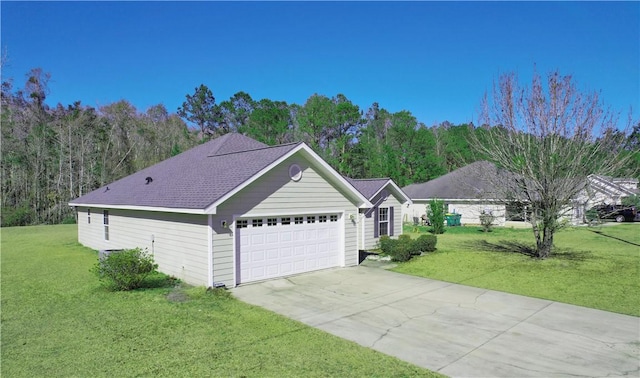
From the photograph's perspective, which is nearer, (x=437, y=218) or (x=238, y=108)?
(x=437, y=218)

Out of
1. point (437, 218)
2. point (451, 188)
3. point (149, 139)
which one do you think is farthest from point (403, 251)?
point (149, 139)

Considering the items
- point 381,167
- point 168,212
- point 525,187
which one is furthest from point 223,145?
point 381,167

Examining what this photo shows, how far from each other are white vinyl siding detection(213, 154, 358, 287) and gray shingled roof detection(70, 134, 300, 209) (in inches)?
19.4

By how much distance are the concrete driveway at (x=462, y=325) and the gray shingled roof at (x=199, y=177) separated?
317cm

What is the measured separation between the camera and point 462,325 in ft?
27.7

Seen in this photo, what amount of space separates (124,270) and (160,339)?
14.0 feet

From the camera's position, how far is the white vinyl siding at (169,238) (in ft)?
38.3

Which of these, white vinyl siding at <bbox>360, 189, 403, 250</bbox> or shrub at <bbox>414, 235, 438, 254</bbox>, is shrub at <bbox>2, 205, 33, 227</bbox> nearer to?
white vinyl siding at <bbox>360, 189, 403, 250</bbox>

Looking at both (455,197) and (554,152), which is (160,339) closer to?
(554,152)

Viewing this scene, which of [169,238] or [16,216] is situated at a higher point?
[169,238]

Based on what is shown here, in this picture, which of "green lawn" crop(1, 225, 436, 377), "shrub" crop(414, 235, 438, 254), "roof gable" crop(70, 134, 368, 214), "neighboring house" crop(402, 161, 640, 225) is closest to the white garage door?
"roof gable" crop(70, 134, 368, 214)

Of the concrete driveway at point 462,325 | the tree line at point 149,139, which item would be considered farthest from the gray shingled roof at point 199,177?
the tree line at point 149,139

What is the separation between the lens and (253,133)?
45.6 meters

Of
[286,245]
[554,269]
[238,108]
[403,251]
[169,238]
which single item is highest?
[238,108]
